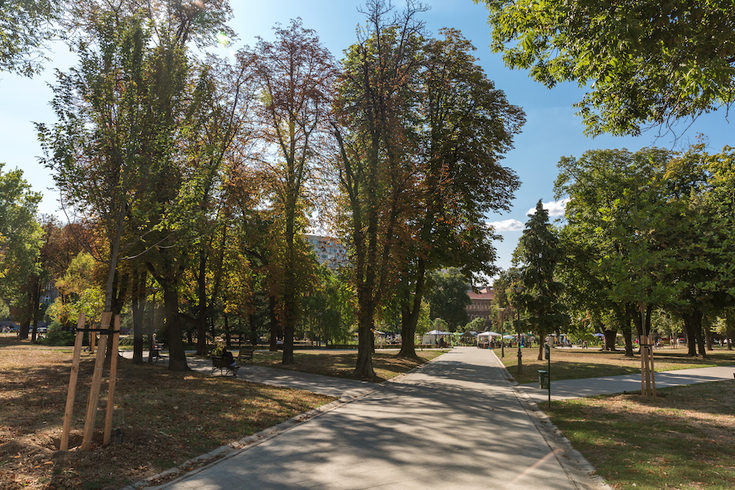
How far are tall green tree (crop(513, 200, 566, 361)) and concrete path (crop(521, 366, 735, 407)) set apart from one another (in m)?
8.16

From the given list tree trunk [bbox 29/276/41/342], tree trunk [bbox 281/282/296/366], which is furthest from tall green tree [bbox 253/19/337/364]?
tree trunk [bbox 29/276/41/342]

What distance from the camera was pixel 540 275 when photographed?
29406mm

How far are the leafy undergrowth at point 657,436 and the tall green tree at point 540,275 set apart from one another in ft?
47.5

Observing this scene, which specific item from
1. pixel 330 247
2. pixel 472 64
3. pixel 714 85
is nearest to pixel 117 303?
pixel 330 247

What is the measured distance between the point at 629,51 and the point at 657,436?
286 inches

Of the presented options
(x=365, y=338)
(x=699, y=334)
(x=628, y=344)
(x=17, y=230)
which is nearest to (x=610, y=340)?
(x=628, y=344)

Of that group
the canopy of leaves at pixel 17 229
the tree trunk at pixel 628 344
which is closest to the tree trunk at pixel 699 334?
the tree trunk at pixel 628 344

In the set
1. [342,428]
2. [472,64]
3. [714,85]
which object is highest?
[472,64]

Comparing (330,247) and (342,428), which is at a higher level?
(330,247)

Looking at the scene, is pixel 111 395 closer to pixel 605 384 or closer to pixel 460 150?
pixel 605 384

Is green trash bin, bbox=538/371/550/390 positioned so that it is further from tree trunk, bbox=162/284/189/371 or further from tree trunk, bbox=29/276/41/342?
tree trunk, bbox=29/276/41/342

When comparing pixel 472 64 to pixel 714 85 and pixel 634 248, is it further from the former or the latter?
pixel 714 85

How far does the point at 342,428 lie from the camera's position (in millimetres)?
8859

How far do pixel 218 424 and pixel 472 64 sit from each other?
2406 centimetres
